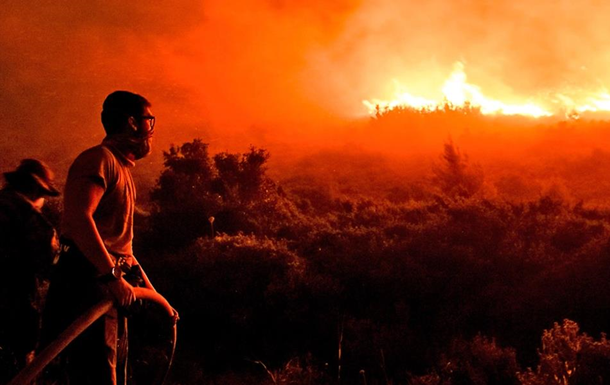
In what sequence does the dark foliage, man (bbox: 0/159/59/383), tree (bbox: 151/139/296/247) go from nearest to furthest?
man (bbox: 0/159/59/383) < the dark foliage < tree (bbox: 151/139/296/247)

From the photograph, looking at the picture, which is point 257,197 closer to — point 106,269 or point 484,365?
point 484,365

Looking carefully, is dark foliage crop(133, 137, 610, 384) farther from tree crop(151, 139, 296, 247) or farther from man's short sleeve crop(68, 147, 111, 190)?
man's short sleeve crop(68, 147, 111, 190)

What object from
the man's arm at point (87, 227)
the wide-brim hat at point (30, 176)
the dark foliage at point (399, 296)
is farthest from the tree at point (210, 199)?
the man's arm at point (87, 227)

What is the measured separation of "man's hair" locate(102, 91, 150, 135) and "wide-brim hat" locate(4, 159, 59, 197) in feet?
5.53

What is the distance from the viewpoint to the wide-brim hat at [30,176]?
4.50 metres

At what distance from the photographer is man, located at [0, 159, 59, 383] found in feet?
14.3

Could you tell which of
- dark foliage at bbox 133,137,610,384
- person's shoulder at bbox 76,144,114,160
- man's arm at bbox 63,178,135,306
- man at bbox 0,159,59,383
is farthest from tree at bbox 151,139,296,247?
man's arm at bbox 63,178,135,306

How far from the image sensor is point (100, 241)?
281cm

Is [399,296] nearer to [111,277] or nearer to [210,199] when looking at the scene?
[111,277]

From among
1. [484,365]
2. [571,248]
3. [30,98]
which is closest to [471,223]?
[571,248]

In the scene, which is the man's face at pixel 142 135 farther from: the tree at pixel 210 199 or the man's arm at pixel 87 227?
the tree at pixel 210 199

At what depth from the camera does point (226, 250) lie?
9656 mm

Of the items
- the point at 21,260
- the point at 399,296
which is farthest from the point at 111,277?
the point at 399,296

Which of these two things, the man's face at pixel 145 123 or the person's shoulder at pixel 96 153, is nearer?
the person's shoulder at pixel 96 153
